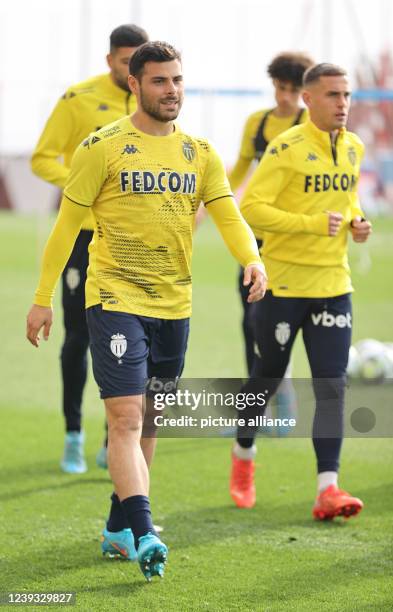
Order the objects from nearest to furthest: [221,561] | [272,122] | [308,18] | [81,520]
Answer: [221,561]
[81,520]
[272,122]
[308,18]

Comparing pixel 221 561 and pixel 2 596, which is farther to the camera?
pixel 221 561

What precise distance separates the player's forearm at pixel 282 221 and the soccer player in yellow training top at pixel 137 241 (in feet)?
3.20

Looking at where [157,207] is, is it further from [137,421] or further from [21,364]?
[21,364]

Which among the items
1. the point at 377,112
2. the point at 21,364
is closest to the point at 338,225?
the point at 21,364

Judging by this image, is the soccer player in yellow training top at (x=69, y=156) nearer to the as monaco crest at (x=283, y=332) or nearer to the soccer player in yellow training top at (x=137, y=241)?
the as monaco crest at (x=283, y=332)

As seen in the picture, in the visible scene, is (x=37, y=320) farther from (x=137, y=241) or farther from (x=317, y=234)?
(x=317, y=234)

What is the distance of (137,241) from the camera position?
16.7 ft

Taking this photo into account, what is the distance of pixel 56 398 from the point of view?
961 cm

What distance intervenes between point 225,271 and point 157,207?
15850 mm

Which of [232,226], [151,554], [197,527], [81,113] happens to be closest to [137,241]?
[232,226]

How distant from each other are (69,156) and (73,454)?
1760mm

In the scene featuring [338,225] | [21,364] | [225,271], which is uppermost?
[338,225]

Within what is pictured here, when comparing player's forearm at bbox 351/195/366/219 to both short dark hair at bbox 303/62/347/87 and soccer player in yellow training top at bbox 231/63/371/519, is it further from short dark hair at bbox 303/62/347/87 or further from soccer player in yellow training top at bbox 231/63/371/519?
short dark hair at bbox 303/62/347/87

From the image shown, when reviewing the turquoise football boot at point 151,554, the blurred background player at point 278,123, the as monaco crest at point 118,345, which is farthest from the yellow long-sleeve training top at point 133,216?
the blurred background player at point 278,123
